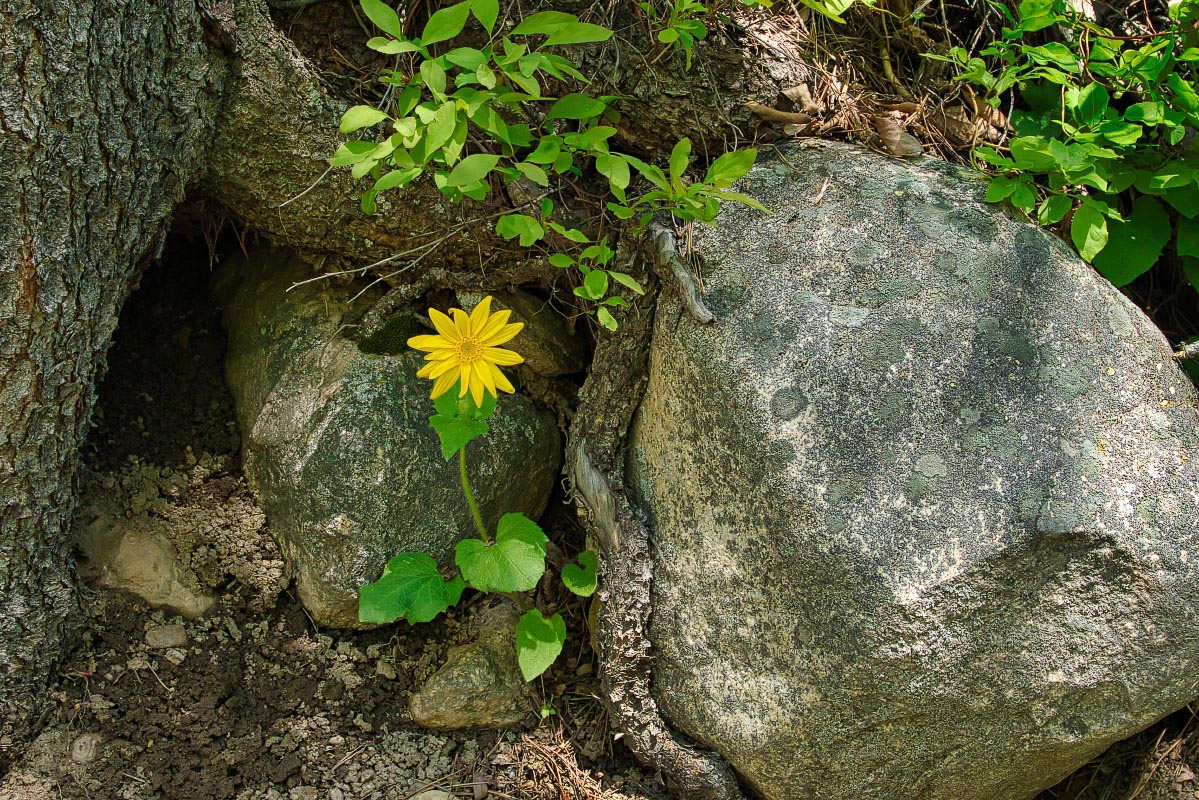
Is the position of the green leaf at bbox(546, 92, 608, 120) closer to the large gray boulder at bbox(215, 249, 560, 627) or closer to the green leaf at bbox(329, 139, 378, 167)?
the green leaf at bbox(329, 139, 378, 167)

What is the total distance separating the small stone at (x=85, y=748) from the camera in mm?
2184

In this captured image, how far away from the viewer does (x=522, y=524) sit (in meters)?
2.27

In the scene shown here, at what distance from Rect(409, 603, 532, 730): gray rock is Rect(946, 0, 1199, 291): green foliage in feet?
5.64

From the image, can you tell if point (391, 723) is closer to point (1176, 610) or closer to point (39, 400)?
point (39, 400)

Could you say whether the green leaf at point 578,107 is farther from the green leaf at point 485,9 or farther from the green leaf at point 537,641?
the green leaf at point 537,641

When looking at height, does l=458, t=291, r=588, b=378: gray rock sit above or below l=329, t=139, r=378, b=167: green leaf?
A: below

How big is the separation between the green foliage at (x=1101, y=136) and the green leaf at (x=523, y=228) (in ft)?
3.68

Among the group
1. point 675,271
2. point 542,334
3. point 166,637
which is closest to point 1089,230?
point 675,271

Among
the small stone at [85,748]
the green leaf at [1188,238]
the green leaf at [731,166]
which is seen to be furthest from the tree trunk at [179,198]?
the green leaf at [1188,238]

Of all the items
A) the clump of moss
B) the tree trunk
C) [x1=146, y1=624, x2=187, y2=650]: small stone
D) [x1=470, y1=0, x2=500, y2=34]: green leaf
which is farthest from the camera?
the clump of moss

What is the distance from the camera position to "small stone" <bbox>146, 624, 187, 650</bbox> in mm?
2348

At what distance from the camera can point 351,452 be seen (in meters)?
2.43

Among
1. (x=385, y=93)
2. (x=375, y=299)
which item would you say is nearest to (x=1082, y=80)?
(x=385, y=93)

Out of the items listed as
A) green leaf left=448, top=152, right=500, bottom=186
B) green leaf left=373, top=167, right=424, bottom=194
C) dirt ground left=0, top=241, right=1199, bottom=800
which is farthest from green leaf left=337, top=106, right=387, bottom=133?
dirt ground left=0, top=241, right=1199, bottom=800
